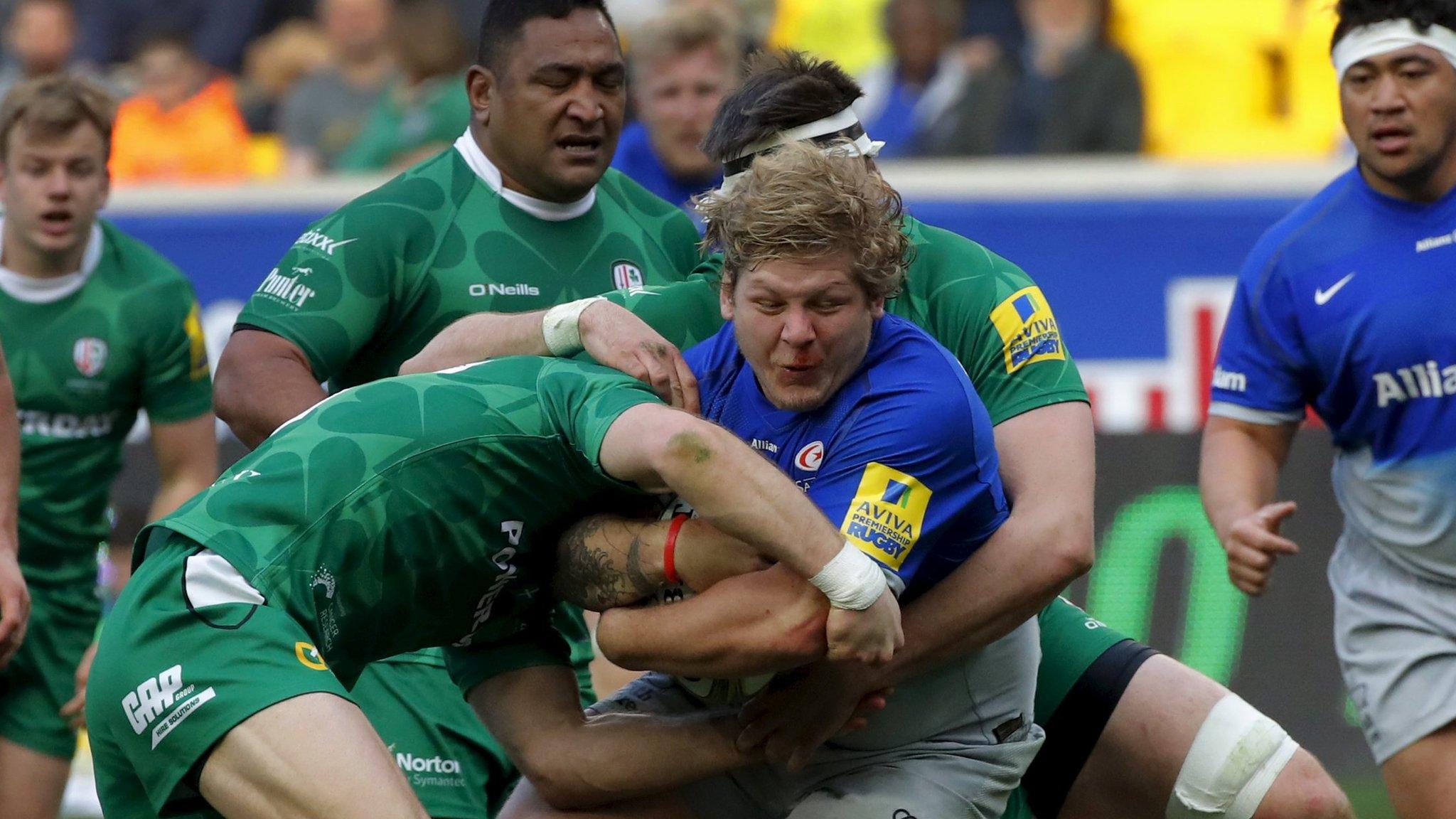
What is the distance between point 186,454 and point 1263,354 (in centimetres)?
358

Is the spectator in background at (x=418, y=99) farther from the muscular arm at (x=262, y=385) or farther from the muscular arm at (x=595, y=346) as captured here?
the muscular arm at (x=595, y=346)

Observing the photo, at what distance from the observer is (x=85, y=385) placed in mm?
6785

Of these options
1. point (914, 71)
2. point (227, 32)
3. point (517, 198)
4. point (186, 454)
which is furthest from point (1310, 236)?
point (227, 32)

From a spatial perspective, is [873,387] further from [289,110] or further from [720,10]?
[289,110]

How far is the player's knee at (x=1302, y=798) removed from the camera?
4.57 m

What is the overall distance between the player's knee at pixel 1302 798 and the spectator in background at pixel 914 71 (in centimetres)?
671

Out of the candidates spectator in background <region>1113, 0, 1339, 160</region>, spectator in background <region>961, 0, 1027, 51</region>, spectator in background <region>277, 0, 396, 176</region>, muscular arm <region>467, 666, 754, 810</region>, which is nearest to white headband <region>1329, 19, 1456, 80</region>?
muscular arm <region>467, 666, 754, 810</region>

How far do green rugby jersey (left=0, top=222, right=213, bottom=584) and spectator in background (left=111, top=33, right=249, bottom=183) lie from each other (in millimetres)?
4916

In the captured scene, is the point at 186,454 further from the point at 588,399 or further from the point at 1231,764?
the point at 1231,764

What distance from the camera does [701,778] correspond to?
4383 mm

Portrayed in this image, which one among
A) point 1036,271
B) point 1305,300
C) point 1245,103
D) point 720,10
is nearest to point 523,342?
point 1305,300

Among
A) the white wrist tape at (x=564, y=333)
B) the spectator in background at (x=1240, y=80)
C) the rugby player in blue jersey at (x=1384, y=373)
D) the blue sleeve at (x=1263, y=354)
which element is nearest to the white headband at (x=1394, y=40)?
the rugby player in blue jersey at (x=1384, y=373)

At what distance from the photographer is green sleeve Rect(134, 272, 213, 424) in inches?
270

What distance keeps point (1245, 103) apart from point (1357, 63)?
17.5 feet
